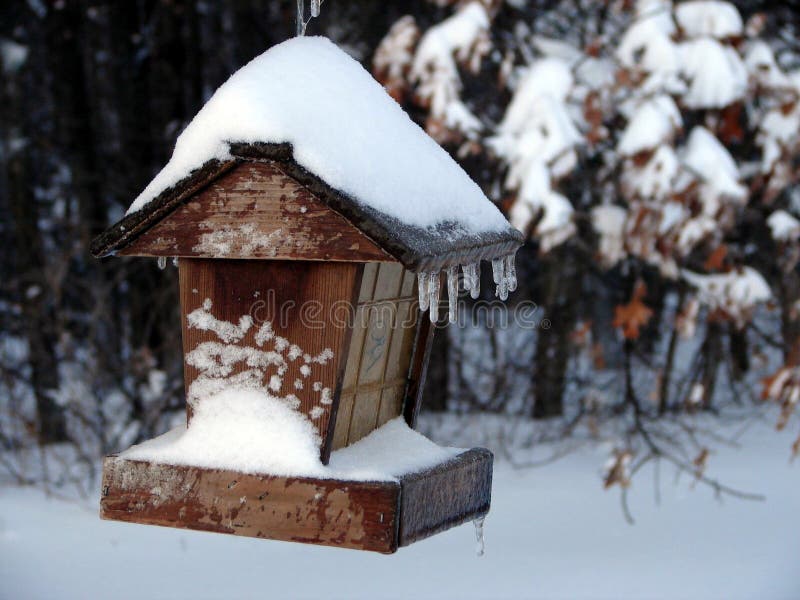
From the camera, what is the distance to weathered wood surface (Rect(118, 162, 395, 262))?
184 cm

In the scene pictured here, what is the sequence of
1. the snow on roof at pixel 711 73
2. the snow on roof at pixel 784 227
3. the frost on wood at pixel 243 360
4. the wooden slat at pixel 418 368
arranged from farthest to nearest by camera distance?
the snow on roof at pixel 784 227 < the snow on roof at pixel 711 73 < the wooden slat at pixel 418 368 < the frost on wood at pixel 243 360

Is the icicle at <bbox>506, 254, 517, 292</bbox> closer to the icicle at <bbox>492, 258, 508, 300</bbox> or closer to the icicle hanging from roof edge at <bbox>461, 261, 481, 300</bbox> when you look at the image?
the icicle at <bbox>492, 258, 508, 300</bbox>

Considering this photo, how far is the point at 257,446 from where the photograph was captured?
2033 millimetres

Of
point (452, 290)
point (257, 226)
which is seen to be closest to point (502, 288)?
point (452, 290)

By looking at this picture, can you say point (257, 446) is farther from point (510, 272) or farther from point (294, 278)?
point (510, 272)

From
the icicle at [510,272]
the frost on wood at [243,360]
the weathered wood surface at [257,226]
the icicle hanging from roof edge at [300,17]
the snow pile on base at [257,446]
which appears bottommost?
the snow pile on base at [257,446]

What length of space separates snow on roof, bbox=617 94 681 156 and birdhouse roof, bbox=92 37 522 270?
344 cm

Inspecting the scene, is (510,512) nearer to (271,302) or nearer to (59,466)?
(59,466)

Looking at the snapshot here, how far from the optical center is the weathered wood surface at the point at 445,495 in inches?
78.5

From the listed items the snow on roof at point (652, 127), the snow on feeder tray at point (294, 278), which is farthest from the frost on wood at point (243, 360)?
the snow on roof at point (652, 127)

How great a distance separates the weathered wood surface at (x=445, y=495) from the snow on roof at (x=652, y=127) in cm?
334

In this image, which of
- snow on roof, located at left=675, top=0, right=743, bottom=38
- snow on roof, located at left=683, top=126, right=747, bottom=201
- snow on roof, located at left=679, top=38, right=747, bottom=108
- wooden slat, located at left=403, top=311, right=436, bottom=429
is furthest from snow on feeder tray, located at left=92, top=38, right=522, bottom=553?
snow on roof, located at left=675, top=0, right=743, bottom=38

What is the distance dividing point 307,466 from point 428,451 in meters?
0.37

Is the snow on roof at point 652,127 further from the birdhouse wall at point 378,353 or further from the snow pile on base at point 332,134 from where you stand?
the snow pile on base at point 332,134
